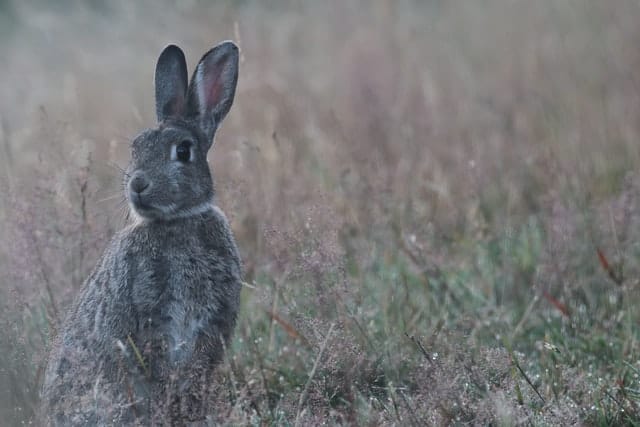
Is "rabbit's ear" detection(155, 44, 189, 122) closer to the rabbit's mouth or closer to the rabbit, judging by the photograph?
the rabbit

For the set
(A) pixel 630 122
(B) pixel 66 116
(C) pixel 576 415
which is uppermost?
(B) pixel 66 116

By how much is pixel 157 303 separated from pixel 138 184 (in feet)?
1.58

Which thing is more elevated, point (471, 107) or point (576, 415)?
point (471, 107)

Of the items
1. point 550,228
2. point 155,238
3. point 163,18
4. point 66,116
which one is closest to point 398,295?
point 550,228

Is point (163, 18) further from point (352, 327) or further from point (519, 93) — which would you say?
point (352, 327)

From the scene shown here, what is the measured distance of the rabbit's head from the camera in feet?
12.9

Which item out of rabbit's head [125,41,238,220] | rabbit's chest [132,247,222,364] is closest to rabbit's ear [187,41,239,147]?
rabbit's head [125,41,238,220]

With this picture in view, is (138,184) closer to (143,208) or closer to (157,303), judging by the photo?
(143,208)

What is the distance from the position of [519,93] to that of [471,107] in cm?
45

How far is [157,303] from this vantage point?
3742 mm

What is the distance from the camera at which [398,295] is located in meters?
5.00

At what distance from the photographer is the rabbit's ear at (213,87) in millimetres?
4262

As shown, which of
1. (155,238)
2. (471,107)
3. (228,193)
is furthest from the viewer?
(471,107)

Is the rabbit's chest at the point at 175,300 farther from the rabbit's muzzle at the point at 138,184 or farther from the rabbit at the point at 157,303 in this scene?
the rabbit's muzzle at the point at 138,184
